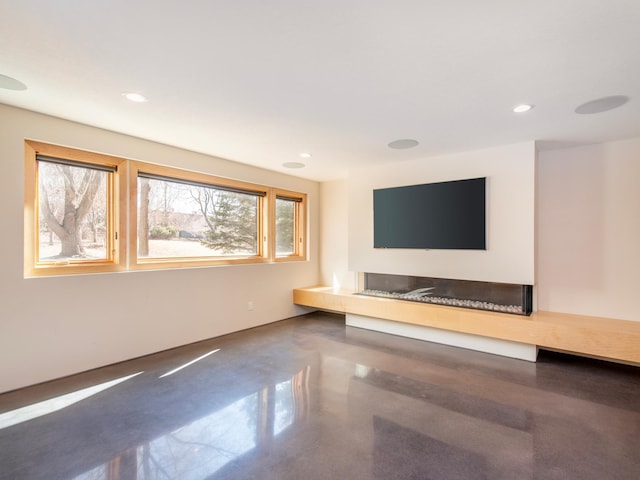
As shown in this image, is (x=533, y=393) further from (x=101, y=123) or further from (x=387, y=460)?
(x=101, y=123)

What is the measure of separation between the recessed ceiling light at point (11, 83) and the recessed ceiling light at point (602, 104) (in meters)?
4.37

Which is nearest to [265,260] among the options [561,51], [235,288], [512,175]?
[235,288]

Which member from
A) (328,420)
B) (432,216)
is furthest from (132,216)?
(432,216)

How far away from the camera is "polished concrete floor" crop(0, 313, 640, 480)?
1.80 metres

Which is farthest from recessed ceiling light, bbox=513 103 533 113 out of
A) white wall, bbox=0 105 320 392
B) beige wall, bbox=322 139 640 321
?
white wall, bbox=0 105 320 392

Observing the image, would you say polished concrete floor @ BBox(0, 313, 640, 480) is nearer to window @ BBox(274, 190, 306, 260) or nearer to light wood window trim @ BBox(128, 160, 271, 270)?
light wood window trim @ BBox(128, 160, 271, 270)

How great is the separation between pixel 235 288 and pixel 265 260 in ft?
2.38

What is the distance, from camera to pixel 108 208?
11.2 feet

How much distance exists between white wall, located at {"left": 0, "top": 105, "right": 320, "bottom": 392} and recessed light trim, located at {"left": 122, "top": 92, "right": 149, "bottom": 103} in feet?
3.29

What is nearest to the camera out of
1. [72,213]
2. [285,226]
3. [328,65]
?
[328,65]

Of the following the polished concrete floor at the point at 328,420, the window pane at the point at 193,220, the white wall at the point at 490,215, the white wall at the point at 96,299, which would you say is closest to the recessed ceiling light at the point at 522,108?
the white wall at the point at 490,215

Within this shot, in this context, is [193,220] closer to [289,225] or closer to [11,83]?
[289,225]

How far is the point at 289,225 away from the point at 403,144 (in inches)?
103

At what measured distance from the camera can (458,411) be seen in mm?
2406
